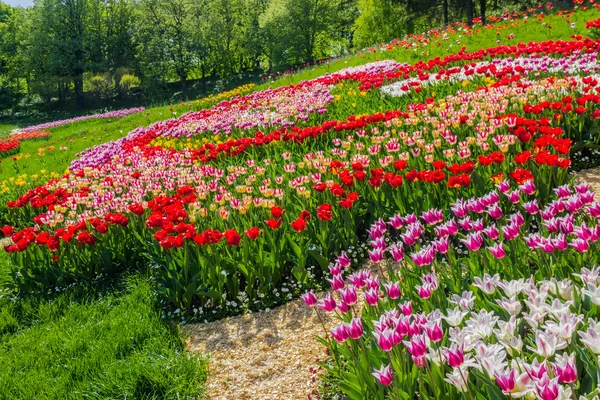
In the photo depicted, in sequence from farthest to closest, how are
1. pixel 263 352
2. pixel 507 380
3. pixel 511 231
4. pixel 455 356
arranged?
1. pixel 263 352
2. pixel 511 231
3. pixel 455 356
4. pixel 507 380

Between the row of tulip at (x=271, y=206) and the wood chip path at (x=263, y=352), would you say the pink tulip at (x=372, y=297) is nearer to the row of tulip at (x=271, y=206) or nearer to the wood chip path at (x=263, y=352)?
the wood chip path at (x=263, y=352)

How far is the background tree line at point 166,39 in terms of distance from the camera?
42.7 metres

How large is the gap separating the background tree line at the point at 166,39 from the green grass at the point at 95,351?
35.3 metres

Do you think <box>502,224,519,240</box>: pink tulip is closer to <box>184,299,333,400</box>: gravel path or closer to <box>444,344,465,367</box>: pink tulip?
<box>444,344,465,367</box>: pink tulip

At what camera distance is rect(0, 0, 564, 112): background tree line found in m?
42.7

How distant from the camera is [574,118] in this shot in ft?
21.7

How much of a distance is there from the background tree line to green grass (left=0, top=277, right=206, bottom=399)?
35267 mm

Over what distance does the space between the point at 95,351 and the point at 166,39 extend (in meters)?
46.1

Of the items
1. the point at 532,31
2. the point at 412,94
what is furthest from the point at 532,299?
the point at 532,31

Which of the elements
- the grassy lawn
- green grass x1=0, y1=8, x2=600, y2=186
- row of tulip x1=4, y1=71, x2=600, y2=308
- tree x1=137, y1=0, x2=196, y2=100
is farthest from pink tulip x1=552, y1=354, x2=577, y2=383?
tree x1=137, y1=0, x2=196, y2=100

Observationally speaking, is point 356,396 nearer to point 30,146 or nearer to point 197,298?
point 197,298

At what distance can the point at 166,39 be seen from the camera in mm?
45500

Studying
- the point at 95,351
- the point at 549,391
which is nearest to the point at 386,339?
the point at 549,391

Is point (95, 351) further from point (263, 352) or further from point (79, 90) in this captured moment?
point (79, 90)
